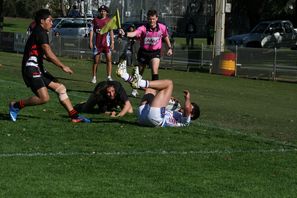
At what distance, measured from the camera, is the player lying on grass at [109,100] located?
1239 centimetres

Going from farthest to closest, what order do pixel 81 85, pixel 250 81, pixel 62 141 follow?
pixel 250 81, pixel 81 85, pixel 62 141

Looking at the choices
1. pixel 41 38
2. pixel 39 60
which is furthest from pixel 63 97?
pixel 41 38

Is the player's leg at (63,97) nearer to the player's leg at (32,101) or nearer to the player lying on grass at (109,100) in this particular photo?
the player's leg at (32,101)

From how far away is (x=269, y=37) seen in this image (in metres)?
44.2

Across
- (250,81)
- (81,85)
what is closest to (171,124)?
(81,85)

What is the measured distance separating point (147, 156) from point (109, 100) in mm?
3936

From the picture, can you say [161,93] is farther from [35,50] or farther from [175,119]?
[35,50]

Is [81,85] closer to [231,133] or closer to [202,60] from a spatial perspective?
[231,133]

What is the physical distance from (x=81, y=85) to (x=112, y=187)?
38.3ft

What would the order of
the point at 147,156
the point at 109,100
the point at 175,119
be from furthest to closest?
1. the point at 109,100
2. the point at 175,119
3. the point at 147,156

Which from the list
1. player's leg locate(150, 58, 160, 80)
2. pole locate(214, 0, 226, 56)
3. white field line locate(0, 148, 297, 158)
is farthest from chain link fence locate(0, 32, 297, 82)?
white field line locate(0, 148, 297, 158)

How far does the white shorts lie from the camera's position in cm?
1099

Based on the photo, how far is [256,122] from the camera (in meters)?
12.8

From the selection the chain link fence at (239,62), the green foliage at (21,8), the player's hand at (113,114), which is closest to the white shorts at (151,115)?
the player's hand at (113,114)
